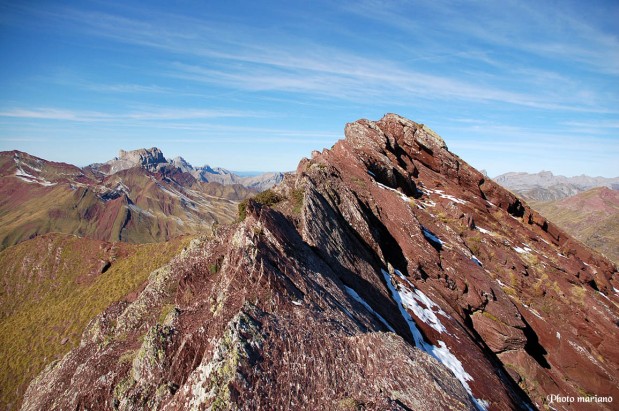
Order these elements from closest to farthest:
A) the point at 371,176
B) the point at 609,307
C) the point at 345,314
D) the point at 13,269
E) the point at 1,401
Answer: the point at 345,314 → the point at 1,401 → the point at 609,307 → the point at 371,176 → the point at 13,269

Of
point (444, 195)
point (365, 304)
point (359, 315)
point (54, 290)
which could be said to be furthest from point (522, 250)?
point (54, 290)

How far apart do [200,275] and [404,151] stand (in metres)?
55.1

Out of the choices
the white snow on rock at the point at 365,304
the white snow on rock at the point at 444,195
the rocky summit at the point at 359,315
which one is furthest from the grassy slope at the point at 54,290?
the white snow on rock at the point at 444,195

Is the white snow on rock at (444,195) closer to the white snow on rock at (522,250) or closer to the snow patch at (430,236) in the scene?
the white snow on rock at (522,250)

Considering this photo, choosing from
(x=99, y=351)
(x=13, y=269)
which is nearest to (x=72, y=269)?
(x=13, y=269)

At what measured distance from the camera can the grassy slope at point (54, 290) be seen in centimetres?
4088

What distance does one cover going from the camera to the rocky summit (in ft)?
44.2

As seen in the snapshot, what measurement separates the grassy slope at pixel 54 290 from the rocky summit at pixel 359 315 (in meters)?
26.3

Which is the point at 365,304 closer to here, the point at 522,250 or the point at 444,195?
the point at 522,250

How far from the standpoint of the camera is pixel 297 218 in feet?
90.2

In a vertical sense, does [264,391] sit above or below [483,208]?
below

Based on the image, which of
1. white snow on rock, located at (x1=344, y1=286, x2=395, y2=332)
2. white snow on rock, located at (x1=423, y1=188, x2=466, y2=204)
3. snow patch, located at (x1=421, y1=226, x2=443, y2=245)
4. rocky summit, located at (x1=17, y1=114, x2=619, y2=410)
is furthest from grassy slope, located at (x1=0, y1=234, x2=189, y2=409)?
white snow on rock, located at (x1=423, y1=188, x2=466, y2=204)

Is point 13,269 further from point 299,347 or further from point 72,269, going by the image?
point 299,347

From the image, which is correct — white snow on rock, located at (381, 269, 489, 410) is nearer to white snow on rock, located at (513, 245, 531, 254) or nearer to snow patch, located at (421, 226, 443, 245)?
snow patch, located at (421, 226, 443, 245)
